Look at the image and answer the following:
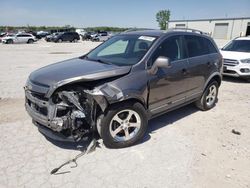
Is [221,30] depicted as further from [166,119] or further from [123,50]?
[123,50]

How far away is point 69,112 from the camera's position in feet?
10.6

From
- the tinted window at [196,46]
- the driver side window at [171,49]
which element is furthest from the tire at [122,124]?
the tinted window at [196,46]

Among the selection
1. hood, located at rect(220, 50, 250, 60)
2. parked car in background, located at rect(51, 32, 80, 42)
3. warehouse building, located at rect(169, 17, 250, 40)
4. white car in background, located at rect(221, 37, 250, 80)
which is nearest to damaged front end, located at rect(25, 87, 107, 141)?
white car in background, located at rect(221, 37, 250, 80)

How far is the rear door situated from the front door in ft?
0.66

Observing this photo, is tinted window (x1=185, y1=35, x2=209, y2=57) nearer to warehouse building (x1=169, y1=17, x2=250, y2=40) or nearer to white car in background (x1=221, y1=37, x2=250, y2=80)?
white car in background (x1=221, y1=37, x2=250, y2=80)

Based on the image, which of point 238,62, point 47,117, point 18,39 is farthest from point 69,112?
point 18,39

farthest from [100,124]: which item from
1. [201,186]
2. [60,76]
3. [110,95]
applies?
[201,186]

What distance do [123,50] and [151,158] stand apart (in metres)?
2.22

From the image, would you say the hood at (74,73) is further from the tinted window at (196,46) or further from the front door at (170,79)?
the tinted window at (196,46)

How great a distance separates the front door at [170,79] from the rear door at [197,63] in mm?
200

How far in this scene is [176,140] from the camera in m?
3.89

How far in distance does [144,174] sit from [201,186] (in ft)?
2.38

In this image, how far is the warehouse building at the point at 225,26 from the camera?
49875mm

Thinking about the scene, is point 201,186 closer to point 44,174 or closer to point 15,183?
point 44,174
